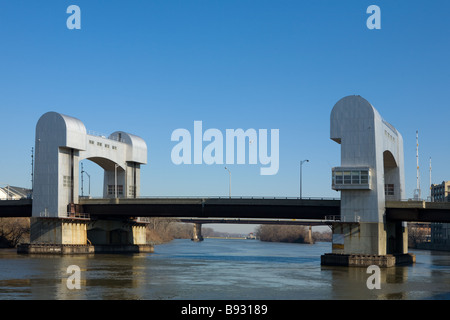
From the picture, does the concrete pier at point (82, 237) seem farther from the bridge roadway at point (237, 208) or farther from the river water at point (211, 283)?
the river water at point (211, 283)

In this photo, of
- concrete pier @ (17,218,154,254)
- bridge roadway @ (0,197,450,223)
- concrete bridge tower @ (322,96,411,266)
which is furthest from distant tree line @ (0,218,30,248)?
concrete bridge tower @ (322,96,411,266)

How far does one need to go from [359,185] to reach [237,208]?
90.3ft

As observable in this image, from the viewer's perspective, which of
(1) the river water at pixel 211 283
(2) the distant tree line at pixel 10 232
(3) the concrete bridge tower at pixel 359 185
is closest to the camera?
(1) the river water at pixel 211 283

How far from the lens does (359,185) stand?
292ft

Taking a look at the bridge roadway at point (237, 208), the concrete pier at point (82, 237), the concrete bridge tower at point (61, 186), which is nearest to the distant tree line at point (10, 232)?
the bridge roadway at point (237, 208)

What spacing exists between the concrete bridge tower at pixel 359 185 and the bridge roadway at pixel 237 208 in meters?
5.05

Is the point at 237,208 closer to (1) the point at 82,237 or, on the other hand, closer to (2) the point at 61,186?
(1) the point at 82,237

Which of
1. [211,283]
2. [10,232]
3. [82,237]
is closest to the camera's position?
[211,283]

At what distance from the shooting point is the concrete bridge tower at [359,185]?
88.9 metres

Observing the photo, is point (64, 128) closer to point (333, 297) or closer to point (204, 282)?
point (204, 282)

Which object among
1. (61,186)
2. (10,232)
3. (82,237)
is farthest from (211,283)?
(10,232)

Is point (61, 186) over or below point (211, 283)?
over

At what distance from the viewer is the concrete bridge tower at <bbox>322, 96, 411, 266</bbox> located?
88.9 m
